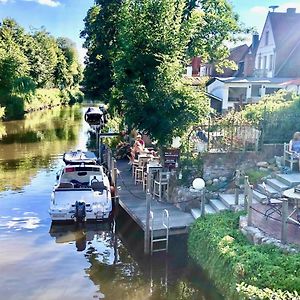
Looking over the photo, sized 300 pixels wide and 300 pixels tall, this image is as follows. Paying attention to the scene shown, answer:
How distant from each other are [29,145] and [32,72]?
38.6m

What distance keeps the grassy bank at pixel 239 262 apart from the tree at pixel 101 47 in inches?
729

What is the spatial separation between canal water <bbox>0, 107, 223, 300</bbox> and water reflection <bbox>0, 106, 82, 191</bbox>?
306 centimetres

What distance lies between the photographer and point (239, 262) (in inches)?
Answer: 350

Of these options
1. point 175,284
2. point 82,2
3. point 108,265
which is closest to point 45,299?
point 108,265

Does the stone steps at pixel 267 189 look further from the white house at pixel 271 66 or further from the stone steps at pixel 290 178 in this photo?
the white house at pixel 271 66

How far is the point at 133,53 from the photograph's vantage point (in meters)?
15.4

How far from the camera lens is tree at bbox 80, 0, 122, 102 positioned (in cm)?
2989

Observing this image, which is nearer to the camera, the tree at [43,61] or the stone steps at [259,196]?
the stone steps at [259,196]

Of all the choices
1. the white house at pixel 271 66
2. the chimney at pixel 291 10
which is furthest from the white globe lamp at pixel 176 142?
the chimney at pixel 291 10

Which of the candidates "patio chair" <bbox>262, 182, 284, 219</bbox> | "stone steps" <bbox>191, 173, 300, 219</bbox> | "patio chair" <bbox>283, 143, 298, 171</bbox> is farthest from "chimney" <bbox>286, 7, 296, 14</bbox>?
"patio chair" <bbox>262, 182, 284, 219</bbox>

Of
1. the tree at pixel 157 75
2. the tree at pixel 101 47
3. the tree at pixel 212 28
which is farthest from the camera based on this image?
the tree at pixel 101 47

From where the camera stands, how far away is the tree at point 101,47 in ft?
98.1

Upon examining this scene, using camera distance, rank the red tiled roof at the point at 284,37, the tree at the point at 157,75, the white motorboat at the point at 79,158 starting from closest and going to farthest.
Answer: the tree at the point at 157,75
the white motorboat at the point at 79,158
the red tiled roof at the point at 284,37

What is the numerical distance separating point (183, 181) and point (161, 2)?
21.6ft
